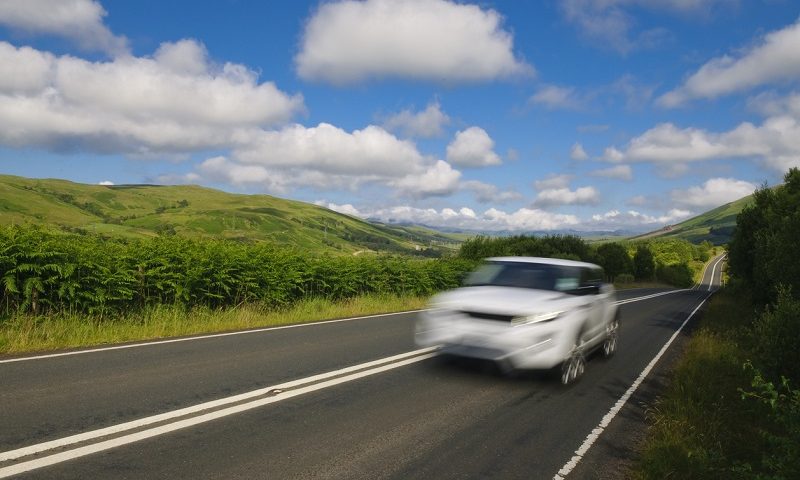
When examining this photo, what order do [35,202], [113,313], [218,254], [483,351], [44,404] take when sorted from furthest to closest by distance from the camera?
[35,202], [218,254], [113,313], [483,351], [44,404]

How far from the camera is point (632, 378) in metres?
8.62

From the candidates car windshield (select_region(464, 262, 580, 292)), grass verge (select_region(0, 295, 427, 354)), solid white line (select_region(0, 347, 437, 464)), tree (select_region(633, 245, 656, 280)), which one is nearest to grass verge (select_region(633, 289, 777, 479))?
car windshield (select_region(464, 262, 580, 292))

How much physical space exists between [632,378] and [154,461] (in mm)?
7715

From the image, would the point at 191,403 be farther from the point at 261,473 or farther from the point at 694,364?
the point at 694,364

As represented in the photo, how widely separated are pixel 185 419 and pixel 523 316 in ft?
14.3

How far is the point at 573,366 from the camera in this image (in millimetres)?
7672

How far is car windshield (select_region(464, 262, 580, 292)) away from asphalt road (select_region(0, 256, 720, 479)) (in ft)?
4.77

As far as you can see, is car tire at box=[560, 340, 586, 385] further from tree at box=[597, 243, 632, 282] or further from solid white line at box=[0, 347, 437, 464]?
tree at box=[597, 243, 632, 282]

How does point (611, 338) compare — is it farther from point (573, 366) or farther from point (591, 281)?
point (573, 366)

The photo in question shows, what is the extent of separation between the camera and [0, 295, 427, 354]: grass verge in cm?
817

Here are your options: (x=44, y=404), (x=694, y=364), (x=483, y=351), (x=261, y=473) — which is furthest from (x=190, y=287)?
(x=694, y=364)

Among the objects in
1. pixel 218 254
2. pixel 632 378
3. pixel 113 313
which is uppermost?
pixel 218 254

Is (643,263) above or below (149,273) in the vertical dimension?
below

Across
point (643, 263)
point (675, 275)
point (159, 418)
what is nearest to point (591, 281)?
point (159, 418)
